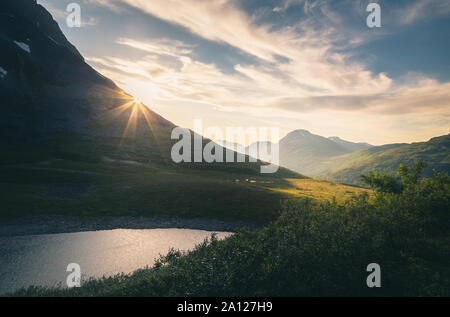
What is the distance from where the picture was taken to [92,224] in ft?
173

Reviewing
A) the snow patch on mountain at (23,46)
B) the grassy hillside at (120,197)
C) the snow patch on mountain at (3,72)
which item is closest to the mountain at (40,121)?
the snow patch on mountain at (23,46)

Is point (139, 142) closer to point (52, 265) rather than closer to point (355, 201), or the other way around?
point (52, 265)

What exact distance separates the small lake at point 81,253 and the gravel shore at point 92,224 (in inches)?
96.9

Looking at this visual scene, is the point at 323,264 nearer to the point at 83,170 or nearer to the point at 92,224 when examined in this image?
the point at 92,224

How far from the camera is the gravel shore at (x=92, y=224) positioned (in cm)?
4738

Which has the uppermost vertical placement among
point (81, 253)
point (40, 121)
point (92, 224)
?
point (40, 121)

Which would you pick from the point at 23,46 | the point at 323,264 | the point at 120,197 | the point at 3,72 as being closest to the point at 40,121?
the point at 3,72

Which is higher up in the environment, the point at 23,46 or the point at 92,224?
the point at 23,46

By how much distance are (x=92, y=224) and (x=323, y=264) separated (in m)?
53.0

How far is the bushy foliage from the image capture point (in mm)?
17016

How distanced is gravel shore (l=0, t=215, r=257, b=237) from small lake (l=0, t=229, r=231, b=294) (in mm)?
2460

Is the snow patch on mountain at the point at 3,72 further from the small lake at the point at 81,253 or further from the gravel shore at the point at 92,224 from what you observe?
the small lake at the point at 81,253

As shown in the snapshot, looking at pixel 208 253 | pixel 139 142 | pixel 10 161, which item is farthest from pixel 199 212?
pixel 139 142

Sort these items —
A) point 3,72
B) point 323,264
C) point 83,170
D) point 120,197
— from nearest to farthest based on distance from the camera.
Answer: point 323,264
point 120,197
point 83,170
point 3,72
